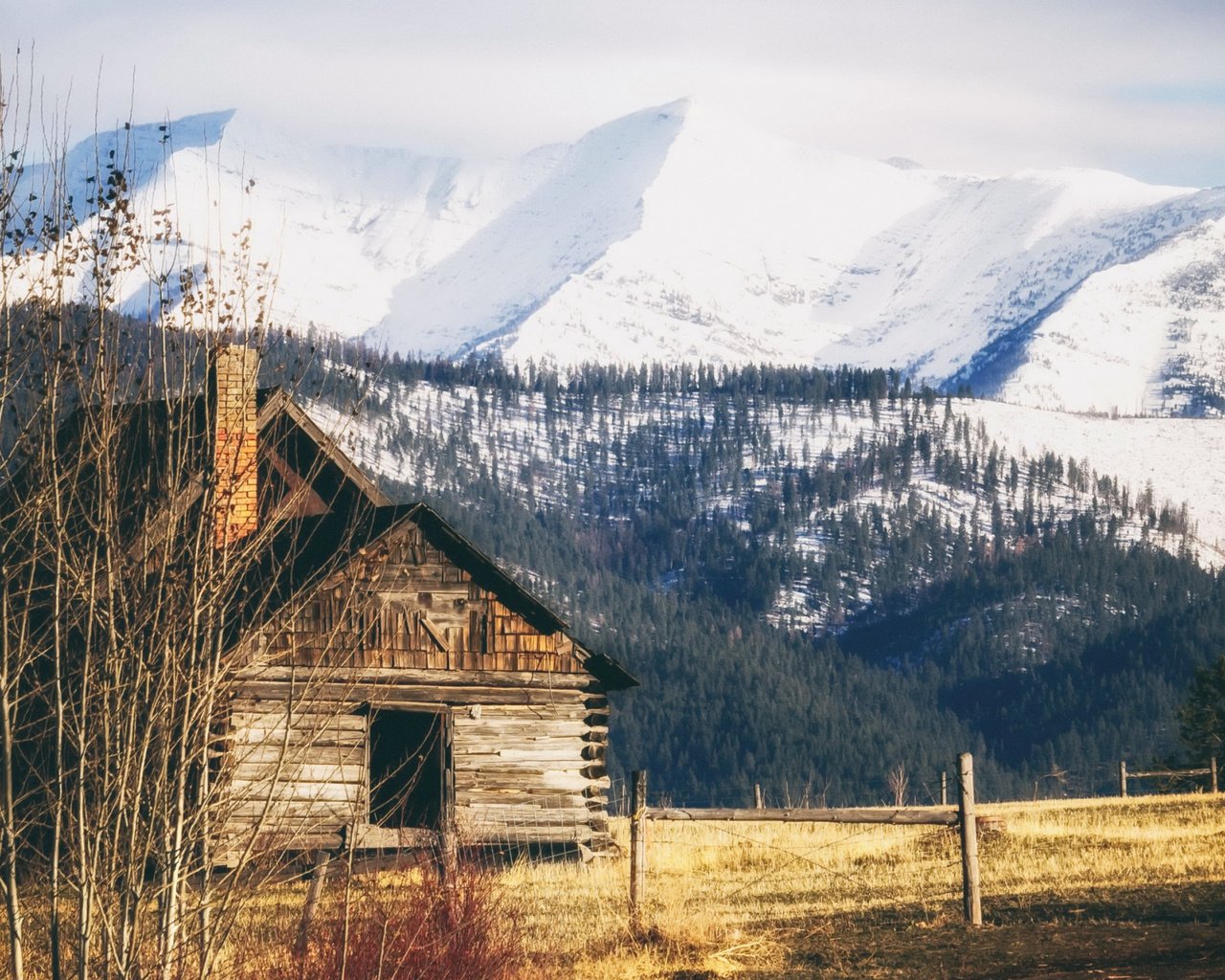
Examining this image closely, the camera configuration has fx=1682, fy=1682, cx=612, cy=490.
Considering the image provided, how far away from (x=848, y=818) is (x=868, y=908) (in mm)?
1471

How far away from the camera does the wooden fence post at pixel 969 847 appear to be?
15688 mm

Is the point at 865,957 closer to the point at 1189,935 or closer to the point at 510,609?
the point at 1189,935

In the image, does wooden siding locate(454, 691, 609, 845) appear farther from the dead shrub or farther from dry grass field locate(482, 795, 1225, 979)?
the dead shrub

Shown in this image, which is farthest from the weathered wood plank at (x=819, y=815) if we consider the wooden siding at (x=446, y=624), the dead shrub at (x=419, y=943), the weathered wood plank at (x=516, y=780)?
the weathered wood plank at (x=516, y=780)

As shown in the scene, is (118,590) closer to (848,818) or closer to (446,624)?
(848,818)

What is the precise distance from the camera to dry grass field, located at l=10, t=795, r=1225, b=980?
46.2ft

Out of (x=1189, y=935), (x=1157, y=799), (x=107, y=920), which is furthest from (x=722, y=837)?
(x=107, y=920)

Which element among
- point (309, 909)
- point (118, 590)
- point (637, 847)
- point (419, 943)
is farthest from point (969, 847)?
point (118, 590)

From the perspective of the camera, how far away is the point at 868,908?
17.7m

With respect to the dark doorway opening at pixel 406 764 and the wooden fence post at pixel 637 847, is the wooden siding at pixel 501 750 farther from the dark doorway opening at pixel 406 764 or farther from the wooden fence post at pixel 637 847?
the wooden fence post at pixel 637 847

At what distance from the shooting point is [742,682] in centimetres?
17550

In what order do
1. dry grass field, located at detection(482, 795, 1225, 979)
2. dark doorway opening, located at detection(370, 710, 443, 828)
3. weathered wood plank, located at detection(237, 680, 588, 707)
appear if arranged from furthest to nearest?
dark doorway opening, located at detection(370, 710, 443, 828) < weathered wood plank, located at detection(237, 680, 588, 707) < dry grass field, located at detection(482, 795, 1225, 979)

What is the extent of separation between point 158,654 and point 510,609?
16182mm

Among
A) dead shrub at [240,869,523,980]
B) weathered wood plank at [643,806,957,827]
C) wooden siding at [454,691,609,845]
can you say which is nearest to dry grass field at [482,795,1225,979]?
weathered wood plank at [643,806,957,827]
